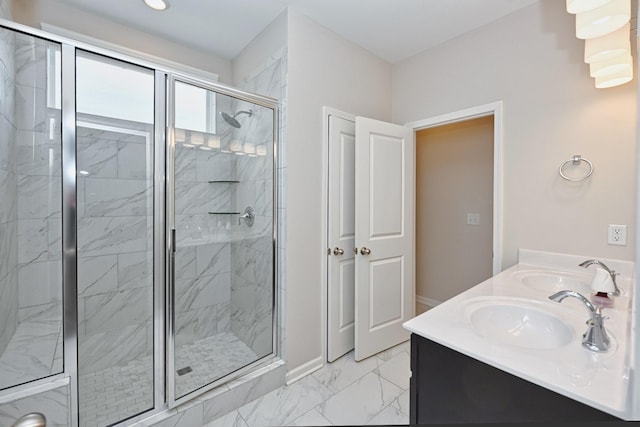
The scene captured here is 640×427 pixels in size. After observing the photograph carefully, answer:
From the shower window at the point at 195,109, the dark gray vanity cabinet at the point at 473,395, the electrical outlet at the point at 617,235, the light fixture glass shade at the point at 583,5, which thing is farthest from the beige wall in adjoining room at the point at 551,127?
the shower window at the point at 195,109

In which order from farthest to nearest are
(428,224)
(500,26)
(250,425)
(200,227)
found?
(428,224) → (200,227) → (500,26) → (250,425)

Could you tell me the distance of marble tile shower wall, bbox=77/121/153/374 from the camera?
1.57 m

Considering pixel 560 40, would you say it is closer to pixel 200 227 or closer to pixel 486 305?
pixel 486 305

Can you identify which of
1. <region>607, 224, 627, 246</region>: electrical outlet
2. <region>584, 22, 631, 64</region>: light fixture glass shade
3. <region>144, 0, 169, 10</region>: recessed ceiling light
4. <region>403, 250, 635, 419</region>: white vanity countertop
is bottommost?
<region>403, 250, 635, 419</region>: white vanity countertop

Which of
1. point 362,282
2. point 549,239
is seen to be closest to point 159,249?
point 362,282

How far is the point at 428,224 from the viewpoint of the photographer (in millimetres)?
3133

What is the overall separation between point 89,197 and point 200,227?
680 mm

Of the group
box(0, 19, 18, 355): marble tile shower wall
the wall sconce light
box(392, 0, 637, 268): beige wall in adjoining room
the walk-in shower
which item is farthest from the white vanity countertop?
box(0, 19, 18, 355): marble tile shower wall

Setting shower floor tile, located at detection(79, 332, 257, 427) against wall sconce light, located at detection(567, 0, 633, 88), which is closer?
wall sconce light, located at detection(567, 0, 633, 88)

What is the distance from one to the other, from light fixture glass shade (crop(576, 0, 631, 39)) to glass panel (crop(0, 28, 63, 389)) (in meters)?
2.40

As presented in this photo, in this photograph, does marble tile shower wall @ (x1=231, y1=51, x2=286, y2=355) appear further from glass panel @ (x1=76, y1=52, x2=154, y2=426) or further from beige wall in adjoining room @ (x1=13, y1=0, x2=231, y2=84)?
glass panel @ (x1=76, y1=52, x2=154, y2=426)

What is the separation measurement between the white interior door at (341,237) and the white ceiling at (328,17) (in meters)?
0.69

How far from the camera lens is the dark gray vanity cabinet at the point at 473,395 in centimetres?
71

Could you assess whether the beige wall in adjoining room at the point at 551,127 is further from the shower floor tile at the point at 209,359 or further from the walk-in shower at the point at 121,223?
the shower floor tile at the point at 209,359
